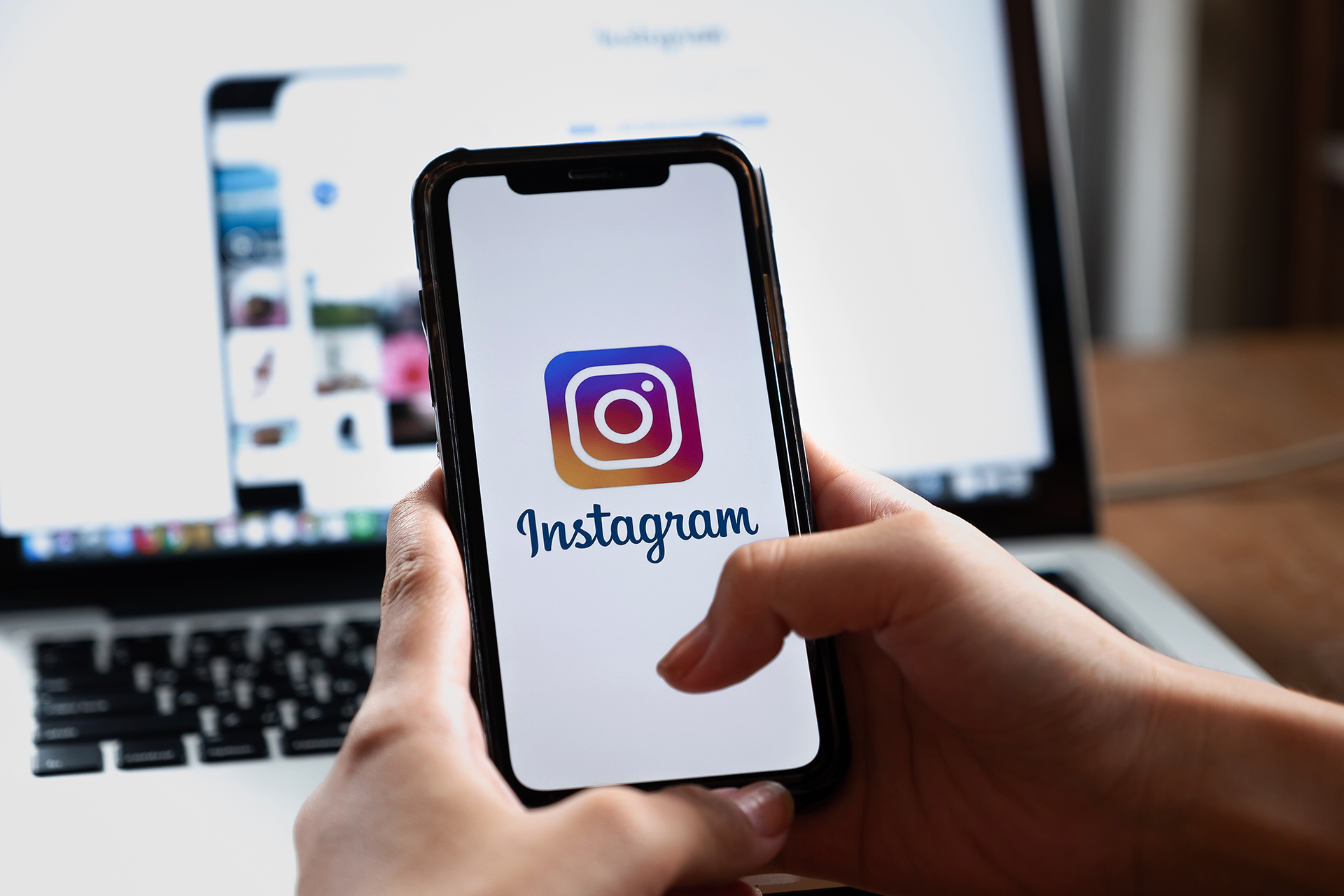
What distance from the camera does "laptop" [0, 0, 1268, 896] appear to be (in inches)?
20.9

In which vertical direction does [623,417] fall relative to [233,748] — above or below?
above

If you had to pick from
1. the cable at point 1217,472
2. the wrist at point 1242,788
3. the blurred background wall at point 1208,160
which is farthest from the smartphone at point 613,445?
the blurred background wall at point 1208,160

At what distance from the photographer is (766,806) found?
31 cm

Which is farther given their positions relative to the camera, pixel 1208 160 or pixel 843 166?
pixel 1208 160

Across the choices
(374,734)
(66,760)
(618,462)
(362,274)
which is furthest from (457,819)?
(362,274)

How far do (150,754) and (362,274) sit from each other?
27 cm

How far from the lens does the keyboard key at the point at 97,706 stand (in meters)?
0.44

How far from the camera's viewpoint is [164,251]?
1.75 feet

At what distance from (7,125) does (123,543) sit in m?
0.23

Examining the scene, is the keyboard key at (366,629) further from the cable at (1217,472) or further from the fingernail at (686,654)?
the cable at (1217,472)

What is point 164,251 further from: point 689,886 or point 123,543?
point 689,886

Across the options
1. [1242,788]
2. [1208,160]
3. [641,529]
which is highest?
[1208,160]

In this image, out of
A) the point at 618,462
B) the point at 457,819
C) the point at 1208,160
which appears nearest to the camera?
the point at 457,819

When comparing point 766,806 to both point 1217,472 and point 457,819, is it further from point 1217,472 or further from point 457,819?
point 1217,472
